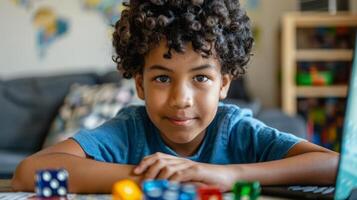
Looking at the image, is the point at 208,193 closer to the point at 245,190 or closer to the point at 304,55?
the point at 245,190

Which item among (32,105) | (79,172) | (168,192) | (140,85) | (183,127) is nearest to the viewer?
(168,192)

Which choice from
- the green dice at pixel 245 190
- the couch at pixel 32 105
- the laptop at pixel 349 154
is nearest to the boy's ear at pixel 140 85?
the laptop at pixel 349 154

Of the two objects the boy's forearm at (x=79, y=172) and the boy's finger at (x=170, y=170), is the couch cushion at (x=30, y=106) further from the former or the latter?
the boy's finger at (x=170, y=170)

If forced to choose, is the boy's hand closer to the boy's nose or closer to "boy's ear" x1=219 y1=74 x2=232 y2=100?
the boy's nose

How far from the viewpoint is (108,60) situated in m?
3.89

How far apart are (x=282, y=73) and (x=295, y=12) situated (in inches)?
17.0

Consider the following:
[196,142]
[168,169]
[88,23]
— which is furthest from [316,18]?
[168,169]

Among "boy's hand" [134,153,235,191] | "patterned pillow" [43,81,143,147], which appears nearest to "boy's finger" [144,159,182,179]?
"boy's hand" [134,153,235,191]

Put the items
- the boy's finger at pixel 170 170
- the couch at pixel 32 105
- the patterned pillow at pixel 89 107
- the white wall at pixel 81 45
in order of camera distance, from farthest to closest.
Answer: the white wall at pixel 81 45, the couch at pixel 32 105, the patterned pillow at pixel 89 107, the boy's finger at pixel 170 170

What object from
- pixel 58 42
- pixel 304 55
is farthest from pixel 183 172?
pixel 58 42

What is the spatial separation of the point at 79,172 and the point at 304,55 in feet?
9.37

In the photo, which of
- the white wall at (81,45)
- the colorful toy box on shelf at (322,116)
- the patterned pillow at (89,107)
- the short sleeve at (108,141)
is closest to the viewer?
the short sleeve at (108,141)

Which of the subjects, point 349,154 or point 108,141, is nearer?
point 349,154

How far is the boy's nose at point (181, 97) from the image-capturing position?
3.26 feet
